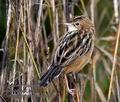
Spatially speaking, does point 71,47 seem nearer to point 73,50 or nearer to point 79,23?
point 73,50

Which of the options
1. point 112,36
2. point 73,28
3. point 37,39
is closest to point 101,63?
point 112,36

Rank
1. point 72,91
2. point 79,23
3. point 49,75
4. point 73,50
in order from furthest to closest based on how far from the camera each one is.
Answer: point 79,23 → point 73,50 → point 72,91 → point 49,75

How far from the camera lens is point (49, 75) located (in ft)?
12.6

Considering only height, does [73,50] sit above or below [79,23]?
below

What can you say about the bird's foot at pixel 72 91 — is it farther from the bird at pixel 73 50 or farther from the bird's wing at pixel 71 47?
the bird's wing at pixel 71 47

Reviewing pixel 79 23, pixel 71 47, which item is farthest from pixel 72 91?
pixel 79 23

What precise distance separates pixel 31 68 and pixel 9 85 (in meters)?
0.27

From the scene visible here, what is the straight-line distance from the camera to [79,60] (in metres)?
4.35

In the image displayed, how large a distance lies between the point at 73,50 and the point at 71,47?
44 millimetres

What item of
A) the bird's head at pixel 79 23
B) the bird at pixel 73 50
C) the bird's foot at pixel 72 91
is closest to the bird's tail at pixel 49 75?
the bird at pixel 73 50

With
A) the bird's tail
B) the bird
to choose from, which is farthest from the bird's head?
the bird's tail

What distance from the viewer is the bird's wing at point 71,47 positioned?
163 inches

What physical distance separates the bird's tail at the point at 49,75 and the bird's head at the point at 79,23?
0.65m

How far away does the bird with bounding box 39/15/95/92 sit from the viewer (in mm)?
4027
